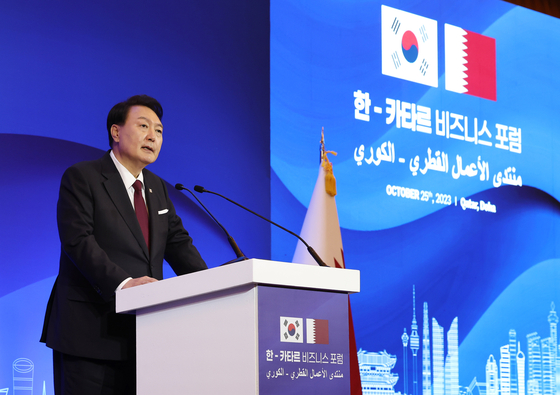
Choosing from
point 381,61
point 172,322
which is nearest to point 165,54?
point 381,61

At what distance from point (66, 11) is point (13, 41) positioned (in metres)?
0.33

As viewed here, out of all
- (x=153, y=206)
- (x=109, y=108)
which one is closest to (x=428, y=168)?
(x=109, y=108)

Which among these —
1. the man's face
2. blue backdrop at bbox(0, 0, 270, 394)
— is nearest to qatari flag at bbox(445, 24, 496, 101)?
blue backdrop at bbox(0, 0, 270, 394)

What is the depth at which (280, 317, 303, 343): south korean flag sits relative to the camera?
5.24ft

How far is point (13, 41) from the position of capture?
3379mm

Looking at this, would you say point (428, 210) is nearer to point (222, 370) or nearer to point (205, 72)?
point (205, 72)

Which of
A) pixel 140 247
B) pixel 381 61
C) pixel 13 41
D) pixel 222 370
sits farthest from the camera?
pixel 381 61

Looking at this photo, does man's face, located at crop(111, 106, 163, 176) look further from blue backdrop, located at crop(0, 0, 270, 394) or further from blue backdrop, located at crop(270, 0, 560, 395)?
blue backdrop, located at crop(270, 0, 560, 395)

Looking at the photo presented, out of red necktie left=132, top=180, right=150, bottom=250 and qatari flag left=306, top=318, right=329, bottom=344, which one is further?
red necktie left=132, top=180, right=150, bottom=250

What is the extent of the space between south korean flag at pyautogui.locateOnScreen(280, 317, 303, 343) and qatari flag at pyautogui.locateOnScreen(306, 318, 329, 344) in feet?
0.08

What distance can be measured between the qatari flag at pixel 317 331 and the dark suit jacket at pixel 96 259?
64 cm

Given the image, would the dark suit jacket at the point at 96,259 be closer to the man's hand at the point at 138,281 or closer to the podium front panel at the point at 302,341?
the man's hand at the point at 138,281

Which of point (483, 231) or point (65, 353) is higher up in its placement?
point (483, 231)

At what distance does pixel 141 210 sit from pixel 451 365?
2.85 meters
